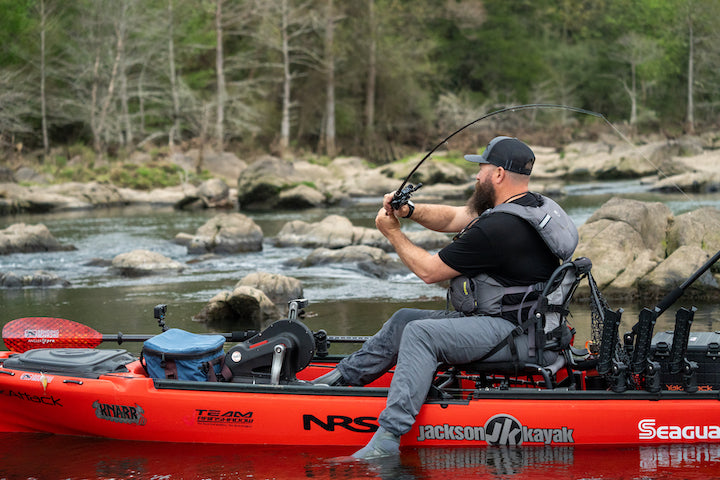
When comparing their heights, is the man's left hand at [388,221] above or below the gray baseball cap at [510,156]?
below

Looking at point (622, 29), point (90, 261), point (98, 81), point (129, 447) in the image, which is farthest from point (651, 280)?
point (622, 29)

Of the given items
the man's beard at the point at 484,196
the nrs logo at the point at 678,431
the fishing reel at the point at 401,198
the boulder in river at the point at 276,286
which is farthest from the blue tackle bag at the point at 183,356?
the boulder in river at the point at 276,286

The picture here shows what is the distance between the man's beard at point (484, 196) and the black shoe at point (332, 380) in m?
1.17

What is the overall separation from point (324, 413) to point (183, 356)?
80 centimetres

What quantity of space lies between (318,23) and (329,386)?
33118 mm

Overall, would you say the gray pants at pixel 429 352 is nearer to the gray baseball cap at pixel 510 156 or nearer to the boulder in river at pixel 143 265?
the gray baseball cap at pixel 510 156

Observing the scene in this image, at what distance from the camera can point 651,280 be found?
9.00 m

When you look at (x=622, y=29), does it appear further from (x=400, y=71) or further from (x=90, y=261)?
(x=90, y=261)

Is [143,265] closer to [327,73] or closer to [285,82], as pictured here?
[285,82]

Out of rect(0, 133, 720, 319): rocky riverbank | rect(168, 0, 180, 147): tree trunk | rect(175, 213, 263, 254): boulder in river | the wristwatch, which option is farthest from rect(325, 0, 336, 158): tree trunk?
the wristwatch

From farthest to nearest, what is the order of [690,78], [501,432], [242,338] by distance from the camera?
[690,78], [242,338], [501,432]

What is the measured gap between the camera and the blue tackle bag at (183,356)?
4480 millimetres

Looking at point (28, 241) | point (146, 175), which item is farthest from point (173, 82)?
point (28, 241)

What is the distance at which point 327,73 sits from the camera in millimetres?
37438
